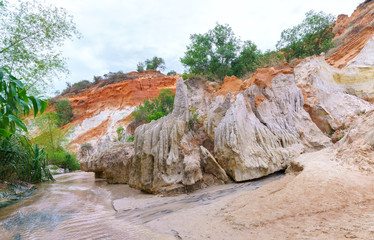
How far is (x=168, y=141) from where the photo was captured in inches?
213

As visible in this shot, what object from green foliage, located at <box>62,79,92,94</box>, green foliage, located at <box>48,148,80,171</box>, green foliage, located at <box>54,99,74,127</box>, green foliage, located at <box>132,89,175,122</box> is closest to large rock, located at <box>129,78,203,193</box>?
green foliage, located at <box>132,89,175,122</box>

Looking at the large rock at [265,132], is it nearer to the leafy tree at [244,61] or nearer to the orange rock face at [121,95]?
the leafy tree at [244,61]

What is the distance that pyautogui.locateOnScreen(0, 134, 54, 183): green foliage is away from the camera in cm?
491

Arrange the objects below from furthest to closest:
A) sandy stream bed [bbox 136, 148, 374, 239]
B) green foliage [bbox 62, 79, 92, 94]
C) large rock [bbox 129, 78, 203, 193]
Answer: green foliage [bbox 62, 79, 92, 94] < large rock [bbox 129, 78, 203, 193] < sandy stream bed [bbox 136, 148, 374, 239]

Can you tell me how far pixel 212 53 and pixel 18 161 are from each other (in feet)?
46.4

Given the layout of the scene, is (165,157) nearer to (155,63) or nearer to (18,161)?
(18,161)

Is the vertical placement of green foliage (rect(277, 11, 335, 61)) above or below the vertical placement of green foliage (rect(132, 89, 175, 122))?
above

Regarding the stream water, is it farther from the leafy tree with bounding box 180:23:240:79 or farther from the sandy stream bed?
the leafy tree with bounding box 180:23:240:79

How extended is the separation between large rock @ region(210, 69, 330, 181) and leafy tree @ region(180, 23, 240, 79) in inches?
320

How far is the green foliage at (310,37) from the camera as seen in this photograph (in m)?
16.4

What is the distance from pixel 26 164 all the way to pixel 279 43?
20.2m

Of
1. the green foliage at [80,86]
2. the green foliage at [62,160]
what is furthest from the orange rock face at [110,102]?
the green foliage at [62,160]

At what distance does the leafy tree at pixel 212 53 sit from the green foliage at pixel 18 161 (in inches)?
460

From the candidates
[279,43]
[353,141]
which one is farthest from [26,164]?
[279,43]
